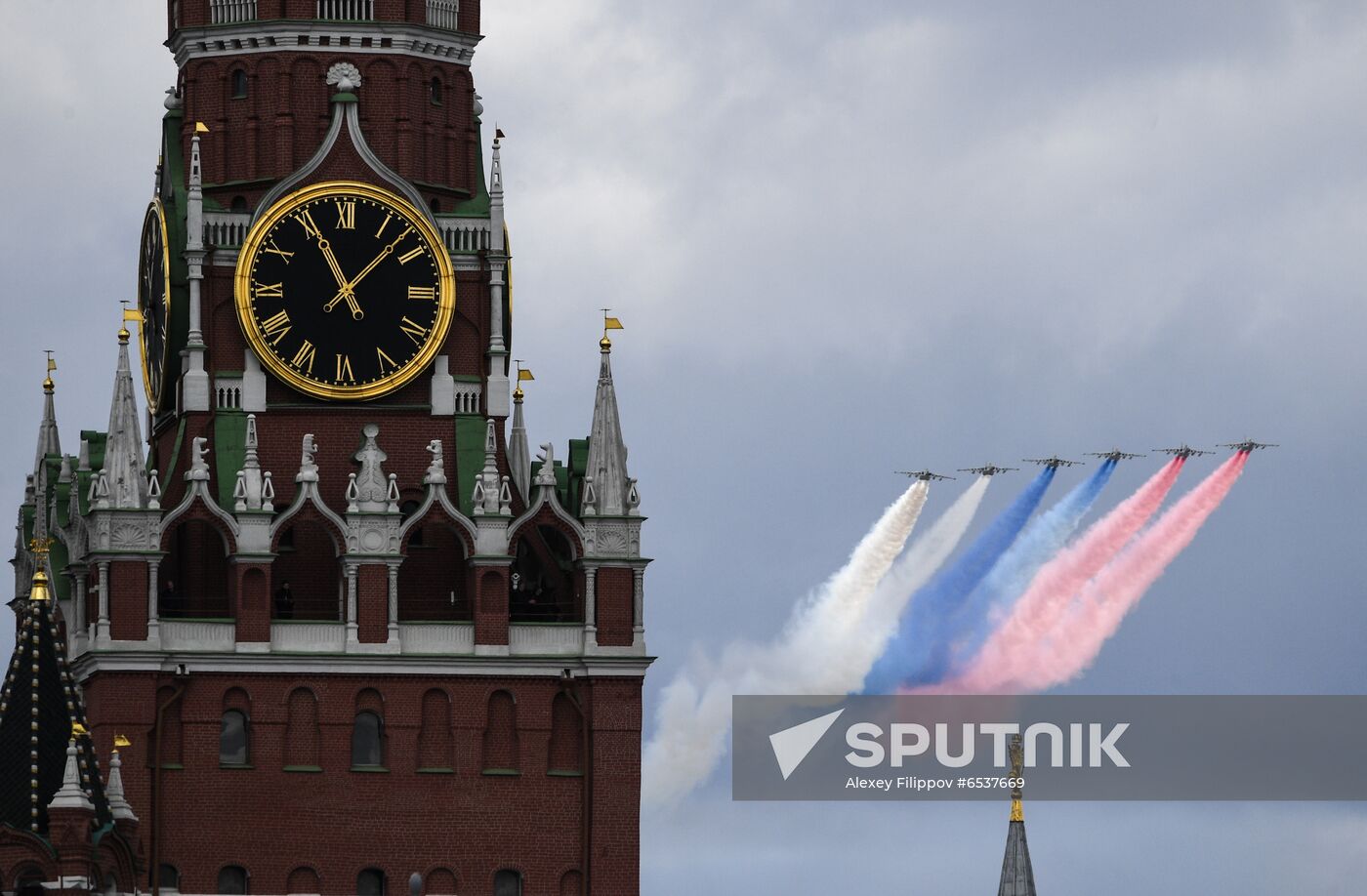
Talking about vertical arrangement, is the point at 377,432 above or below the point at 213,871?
above

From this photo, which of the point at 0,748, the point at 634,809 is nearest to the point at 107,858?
the point at 0,748

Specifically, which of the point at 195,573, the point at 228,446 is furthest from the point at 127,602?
the point at 228,446

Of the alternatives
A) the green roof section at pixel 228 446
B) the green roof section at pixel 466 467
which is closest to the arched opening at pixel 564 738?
the green roof section at pixel 466 467

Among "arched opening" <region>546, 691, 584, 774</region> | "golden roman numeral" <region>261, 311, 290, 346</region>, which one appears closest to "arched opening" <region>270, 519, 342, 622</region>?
"golden roman numeral" <region>261, 311, 290, 346</region>

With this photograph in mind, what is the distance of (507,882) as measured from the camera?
19638cm

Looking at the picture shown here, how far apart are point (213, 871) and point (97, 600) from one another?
8.48 m

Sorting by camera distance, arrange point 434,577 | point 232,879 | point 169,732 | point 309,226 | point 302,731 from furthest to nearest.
Result: point 309,226
point 434,577
point 302,731
point 169,732
point 232,879

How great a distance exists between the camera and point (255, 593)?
643ft

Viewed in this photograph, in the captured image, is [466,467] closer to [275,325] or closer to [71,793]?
[275,325]

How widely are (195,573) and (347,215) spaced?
1143 cm

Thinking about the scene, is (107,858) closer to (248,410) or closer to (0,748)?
(0,748)

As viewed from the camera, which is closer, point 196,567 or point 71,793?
point 71,793

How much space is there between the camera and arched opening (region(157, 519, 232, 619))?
19700 cm

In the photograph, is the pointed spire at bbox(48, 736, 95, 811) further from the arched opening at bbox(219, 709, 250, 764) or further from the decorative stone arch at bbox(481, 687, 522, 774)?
the decorative stone arch at bbox(481, 687, 522, 774)
